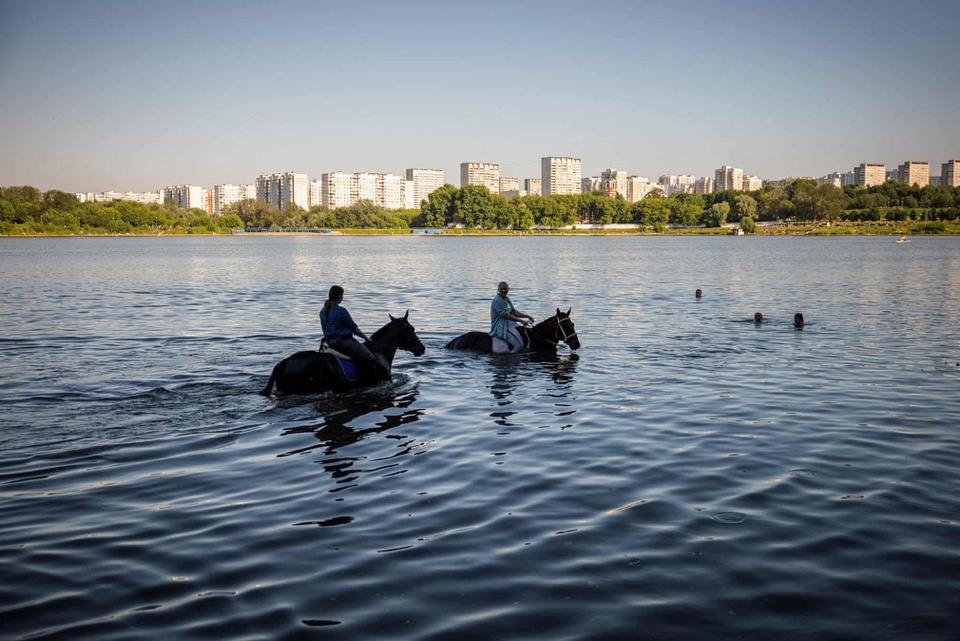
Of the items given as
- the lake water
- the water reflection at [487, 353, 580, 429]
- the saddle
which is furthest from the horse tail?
the water reflection at [487, 353, 580, 429]

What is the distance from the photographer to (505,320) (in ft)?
66.7

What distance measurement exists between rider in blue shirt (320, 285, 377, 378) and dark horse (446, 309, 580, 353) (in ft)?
19.4

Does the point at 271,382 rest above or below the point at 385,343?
below

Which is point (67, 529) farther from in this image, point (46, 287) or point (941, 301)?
point (46, 287)

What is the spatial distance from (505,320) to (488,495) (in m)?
11.3

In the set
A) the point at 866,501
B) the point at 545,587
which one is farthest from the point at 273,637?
the point at 866,501

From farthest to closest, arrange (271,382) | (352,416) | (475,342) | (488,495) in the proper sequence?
(475,342) → (271,382) → (352,416) → (488,495)

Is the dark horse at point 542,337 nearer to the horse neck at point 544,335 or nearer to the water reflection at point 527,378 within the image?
the horse neck at point 544,335

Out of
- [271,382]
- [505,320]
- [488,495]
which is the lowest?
[488,495]

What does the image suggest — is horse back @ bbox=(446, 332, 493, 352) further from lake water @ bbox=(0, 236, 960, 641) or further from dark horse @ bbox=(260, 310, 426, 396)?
dark horse @ bbox=(260, 310, 426, 396)

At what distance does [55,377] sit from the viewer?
55.4 ft

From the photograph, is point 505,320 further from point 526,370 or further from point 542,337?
point 526,370

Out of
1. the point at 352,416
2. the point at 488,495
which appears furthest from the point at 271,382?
the point at 488,495

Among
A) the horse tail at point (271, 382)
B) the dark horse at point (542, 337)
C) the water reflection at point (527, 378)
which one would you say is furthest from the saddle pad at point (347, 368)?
the dark horse at point (542, 337)
